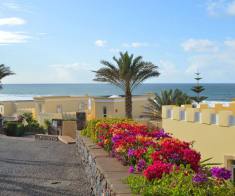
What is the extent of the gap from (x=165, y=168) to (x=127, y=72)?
23341mm

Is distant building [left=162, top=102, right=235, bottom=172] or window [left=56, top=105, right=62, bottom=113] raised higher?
window [left=56, top=105, right=62, bottom=113]

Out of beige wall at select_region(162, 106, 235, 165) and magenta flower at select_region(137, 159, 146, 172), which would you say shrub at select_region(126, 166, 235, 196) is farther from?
beige wall at select_region(162, 106, 235, 165)

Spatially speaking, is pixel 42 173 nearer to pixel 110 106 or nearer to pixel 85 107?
pixel 110 106

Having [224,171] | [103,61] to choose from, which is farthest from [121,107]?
[224,171]

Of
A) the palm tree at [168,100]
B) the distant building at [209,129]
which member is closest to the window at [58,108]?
the palm tree at [168,100]

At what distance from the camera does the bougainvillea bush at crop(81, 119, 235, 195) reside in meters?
Answer: 4.26

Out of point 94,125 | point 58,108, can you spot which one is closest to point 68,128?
point 58,108

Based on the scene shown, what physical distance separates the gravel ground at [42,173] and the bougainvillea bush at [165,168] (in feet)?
4.16

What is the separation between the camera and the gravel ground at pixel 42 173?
8461mm

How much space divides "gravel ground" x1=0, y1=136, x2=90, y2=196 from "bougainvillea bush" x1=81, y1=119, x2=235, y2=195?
49.9 inches

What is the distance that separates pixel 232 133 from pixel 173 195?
28.5 feet

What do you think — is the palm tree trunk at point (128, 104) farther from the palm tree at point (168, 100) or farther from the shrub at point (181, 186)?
the shrub at point (181, 186)

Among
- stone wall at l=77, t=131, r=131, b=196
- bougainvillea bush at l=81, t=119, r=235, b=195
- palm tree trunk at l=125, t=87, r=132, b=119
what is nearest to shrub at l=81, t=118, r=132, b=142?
bougainvillea bush at l=81, t=119, r=235, b=195

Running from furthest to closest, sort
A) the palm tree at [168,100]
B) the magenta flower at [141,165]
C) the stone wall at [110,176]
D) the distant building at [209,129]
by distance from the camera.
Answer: the palm tree at [168,100]
the distant building at [209,129]
the magenta flower at [141,165]
the stone wall at [110,176]
